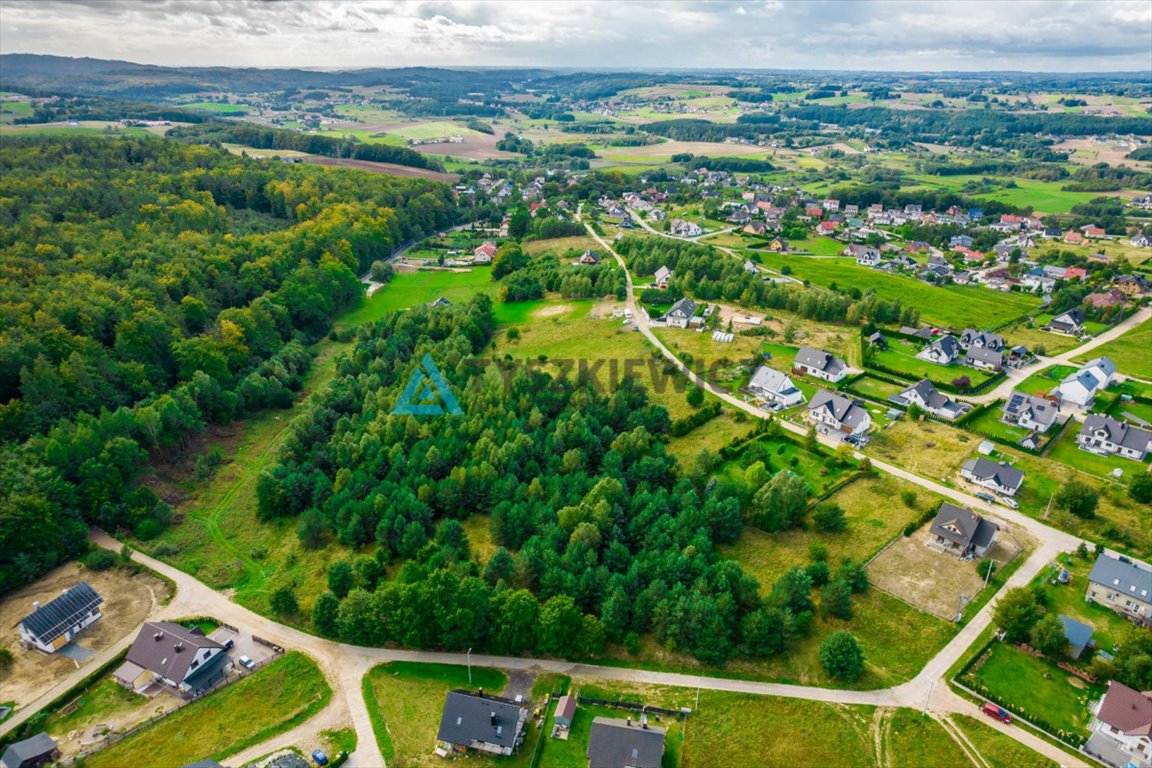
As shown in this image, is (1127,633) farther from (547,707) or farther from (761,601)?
(547,707)

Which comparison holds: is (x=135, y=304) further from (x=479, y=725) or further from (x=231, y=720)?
(x=479, y=725)

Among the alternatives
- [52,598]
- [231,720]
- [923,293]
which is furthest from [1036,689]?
[923,293]

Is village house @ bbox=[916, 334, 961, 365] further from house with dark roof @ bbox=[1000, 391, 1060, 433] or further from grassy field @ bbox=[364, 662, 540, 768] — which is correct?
grassy field @ bbox=[364, 662, 540, 768]

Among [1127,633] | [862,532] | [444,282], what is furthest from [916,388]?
[444,282]

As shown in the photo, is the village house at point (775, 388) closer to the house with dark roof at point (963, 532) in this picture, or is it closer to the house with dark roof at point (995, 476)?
the house with dark roof at point (995, 476)

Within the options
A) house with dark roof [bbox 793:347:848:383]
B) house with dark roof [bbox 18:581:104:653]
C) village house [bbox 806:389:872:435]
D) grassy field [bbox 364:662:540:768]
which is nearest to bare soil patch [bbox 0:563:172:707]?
house with dark roof [bbox 18:581:104:653]

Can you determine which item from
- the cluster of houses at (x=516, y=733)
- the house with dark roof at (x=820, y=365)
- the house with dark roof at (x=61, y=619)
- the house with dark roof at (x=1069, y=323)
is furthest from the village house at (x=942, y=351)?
the house with dark roof at (x=61, y=619)
